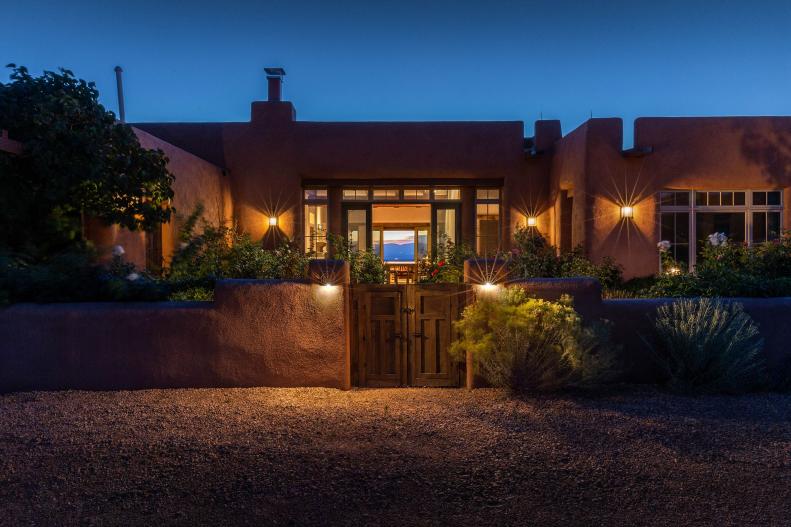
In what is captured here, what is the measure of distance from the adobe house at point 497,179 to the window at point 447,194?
36 mm

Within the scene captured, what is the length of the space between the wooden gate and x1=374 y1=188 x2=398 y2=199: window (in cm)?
851

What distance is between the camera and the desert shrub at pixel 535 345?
18.5ft

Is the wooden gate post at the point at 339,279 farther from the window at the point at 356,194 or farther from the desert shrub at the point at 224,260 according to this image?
the window at the point at 356,194

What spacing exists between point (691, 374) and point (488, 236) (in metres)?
8.98

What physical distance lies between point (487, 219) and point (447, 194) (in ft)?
3.92

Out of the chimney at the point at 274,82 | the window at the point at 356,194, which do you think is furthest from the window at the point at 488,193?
the chimney at the point at 274,82

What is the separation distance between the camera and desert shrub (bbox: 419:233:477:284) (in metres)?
7.66

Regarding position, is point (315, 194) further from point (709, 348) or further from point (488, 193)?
point (709, 348)

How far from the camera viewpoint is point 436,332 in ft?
21.0

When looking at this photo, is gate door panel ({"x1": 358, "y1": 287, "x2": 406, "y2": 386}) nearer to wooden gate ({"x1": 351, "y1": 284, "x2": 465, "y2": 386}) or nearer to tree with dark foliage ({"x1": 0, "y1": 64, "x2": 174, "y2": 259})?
wooden gate ({"x1": 351, "y1": 284, "x2": 465, "y2": 386})

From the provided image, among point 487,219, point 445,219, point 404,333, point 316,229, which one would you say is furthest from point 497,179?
point 404,333

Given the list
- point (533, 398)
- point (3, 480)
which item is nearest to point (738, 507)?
point (533, 398)

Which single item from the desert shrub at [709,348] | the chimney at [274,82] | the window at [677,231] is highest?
the chimney at [274,82]

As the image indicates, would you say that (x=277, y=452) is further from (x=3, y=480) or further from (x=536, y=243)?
(x=536, y=243)
